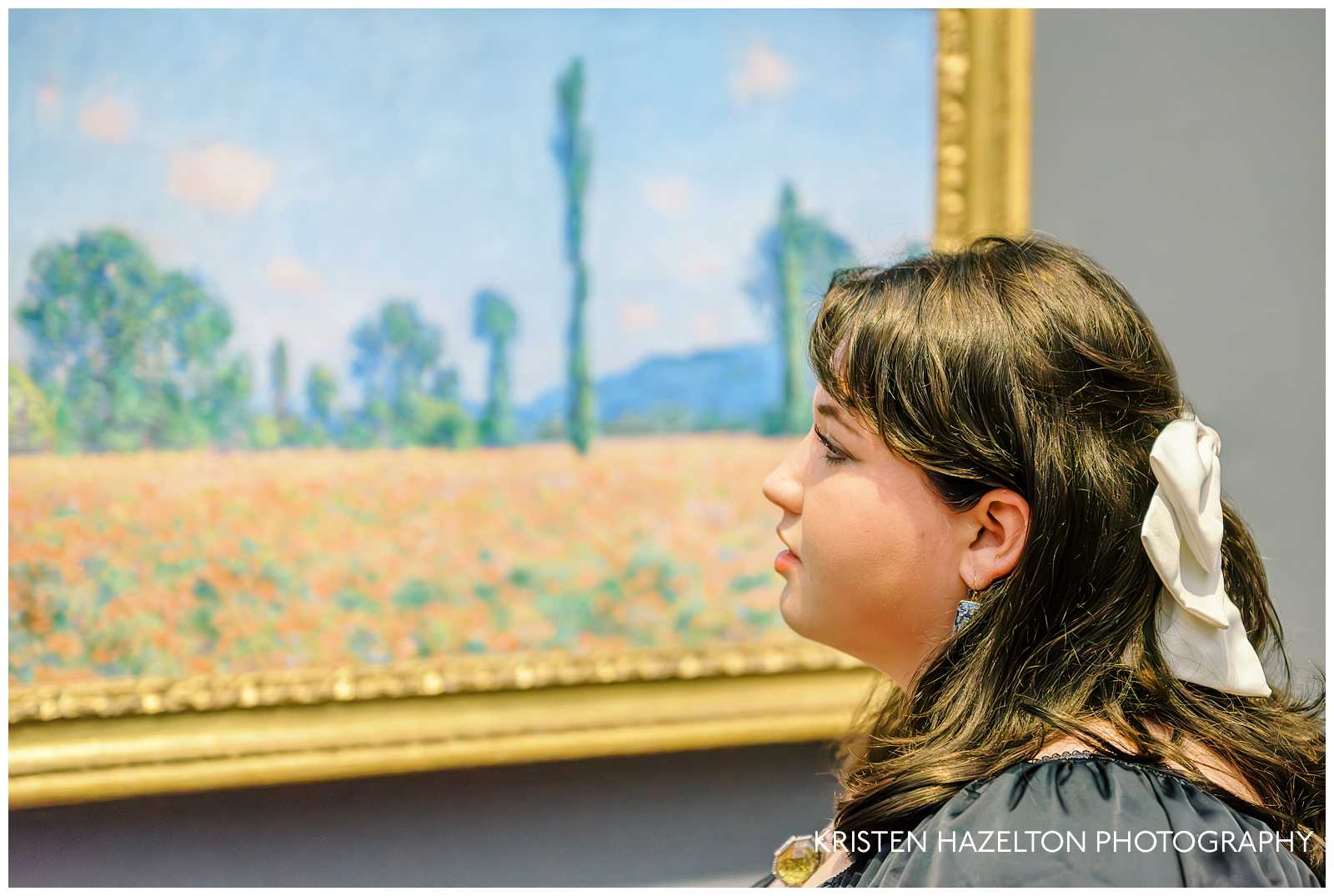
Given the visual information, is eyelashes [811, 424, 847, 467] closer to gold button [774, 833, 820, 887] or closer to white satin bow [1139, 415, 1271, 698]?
white satin bow [1139, 415, 1271, 698]

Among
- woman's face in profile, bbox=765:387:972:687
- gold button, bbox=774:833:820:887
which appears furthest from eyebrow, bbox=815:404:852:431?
gold button, bbox=774:833:820:887

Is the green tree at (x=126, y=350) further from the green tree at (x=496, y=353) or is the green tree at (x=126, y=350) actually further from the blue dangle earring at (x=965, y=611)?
the blue dangle earring at (x=965, y=611)

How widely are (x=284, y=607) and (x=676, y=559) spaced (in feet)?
1.41

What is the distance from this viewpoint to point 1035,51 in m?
1.34

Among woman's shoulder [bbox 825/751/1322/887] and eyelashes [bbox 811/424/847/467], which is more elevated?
eyelashes [bbox 811/424/847/467]

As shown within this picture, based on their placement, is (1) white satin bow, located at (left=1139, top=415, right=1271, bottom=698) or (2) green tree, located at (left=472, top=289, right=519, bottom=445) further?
(2) green tree, located at (left=472, top=289, right=519, bottom=445)

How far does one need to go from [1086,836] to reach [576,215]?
0.81 m

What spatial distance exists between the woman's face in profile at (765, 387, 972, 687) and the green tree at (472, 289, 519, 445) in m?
0.43

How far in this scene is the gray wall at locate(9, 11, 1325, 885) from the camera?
1268 mm

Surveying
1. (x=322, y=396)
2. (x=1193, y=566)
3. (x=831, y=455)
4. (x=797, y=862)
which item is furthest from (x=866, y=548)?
(x=322, y=396)

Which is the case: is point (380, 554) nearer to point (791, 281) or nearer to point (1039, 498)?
point (791, 281)

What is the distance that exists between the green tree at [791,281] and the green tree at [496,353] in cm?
29

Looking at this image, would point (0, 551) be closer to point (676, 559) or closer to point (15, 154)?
point (15, 154)

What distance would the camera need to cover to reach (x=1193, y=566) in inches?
29.1
